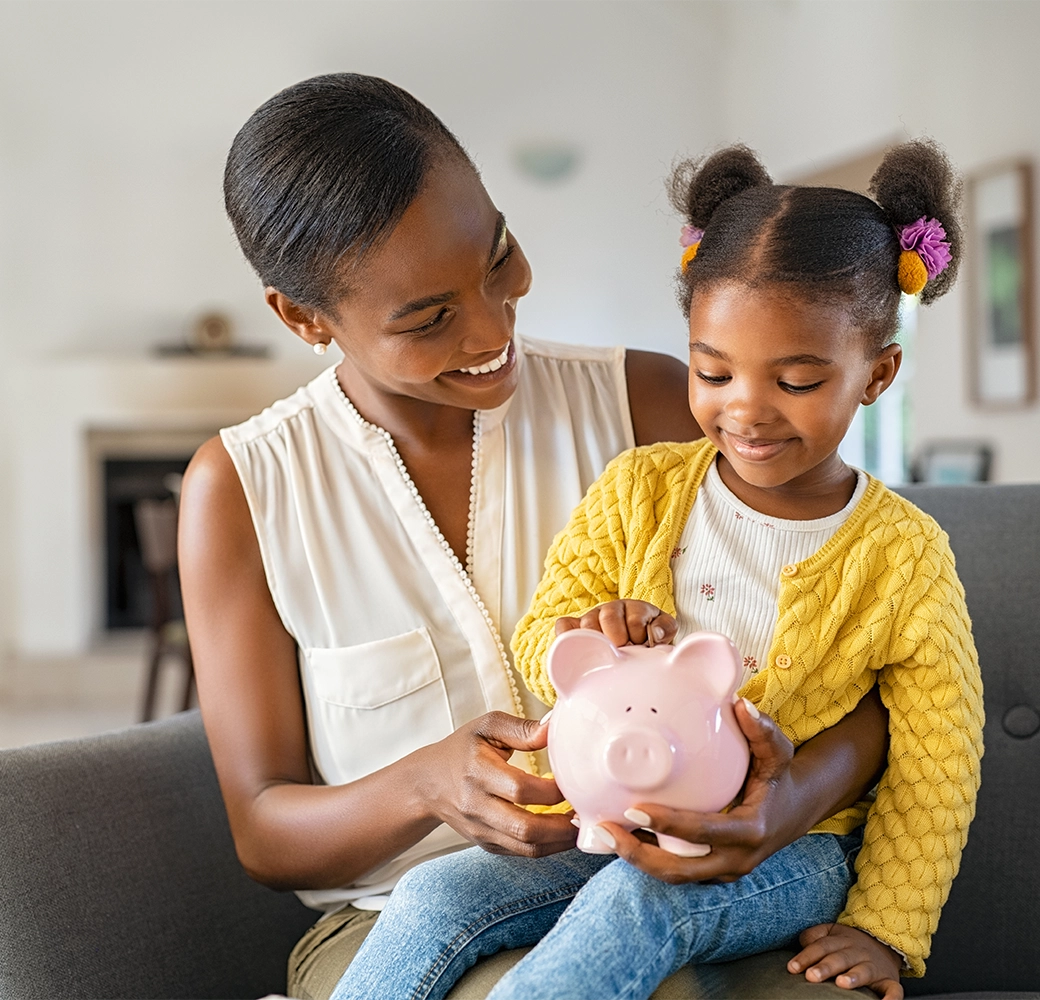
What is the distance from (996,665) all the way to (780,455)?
2.13 feet

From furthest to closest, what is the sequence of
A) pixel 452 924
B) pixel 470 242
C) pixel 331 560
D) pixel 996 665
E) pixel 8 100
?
pixel 8 100
pixel 996 665
pixel 331 560
pixel 470 242
pixel 452 924

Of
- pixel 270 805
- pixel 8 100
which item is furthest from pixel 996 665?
pixel 8 100

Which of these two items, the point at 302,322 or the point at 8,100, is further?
the point at 8,100

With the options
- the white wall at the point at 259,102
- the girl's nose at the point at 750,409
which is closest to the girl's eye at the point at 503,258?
the girl's nose at the point at 750,409

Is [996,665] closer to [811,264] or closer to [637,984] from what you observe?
[811,264]

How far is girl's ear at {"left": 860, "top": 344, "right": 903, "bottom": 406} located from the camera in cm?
125

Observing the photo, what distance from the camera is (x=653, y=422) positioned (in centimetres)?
165

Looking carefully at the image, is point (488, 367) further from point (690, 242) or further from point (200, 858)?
point (200, 858)

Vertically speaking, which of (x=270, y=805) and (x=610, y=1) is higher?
(x=610, y=1)

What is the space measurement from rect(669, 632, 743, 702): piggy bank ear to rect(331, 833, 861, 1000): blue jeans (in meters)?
0.19

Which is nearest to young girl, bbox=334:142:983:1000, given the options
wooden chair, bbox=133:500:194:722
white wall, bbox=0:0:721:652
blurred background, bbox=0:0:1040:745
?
wooden chair, bbox=133:500:194:722

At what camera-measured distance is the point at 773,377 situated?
1166 millimetres

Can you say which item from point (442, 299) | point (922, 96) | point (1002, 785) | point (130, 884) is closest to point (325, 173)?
point (442, 299)

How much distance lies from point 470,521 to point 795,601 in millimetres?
454
